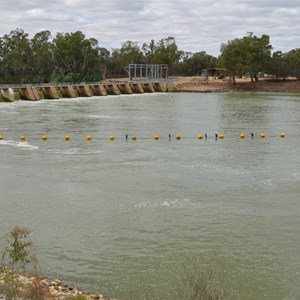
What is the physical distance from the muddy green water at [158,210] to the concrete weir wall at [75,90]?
40.4 metres

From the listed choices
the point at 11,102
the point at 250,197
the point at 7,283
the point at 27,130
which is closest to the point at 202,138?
the point at 27,130

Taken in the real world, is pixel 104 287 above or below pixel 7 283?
below

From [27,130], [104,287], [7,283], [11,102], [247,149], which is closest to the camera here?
[7,283]

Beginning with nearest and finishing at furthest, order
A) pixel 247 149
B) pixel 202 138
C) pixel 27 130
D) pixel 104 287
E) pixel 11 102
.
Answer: pixel 104 287 < pixel 247 149 < pixel 202 138 < pixel 27 130 < pixel 11 102

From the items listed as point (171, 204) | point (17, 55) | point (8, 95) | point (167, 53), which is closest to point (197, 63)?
point (167, 53)

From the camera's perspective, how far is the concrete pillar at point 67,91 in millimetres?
88562

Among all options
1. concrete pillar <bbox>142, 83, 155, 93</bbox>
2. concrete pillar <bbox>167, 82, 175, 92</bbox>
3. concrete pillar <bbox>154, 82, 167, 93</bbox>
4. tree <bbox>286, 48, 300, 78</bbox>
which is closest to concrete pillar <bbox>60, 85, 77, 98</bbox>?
concrete pillar <bbox>142, 83, 155, 93</bbox>

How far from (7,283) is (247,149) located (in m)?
24.7

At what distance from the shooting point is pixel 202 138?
3925cm

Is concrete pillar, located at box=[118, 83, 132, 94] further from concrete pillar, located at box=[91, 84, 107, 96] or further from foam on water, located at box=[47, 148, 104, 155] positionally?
foam on water, located at box=[47, 148, 104, 155]

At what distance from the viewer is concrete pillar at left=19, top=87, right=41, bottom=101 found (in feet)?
259

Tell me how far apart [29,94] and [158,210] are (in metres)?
62.5

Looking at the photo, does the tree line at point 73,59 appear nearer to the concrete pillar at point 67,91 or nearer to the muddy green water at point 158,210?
the concrete pillar at point 67,91

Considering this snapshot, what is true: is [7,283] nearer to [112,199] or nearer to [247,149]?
[112,199]
